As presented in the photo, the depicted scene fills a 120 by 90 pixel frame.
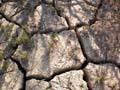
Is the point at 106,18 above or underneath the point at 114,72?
above

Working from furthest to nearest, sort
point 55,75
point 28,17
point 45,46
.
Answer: point 28,17, point 45,46, point 55,75

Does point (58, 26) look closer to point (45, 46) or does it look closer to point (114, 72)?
point (45, 46)

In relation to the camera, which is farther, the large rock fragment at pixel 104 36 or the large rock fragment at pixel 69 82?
the large rock fragment at pixel 104 36

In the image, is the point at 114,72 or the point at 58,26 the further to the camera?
the point at 58,26

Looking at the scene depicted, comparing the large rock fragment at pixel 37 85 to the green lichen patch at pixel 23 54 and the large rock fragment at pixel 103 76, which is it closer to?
the green lichen patch at pixel 23 54

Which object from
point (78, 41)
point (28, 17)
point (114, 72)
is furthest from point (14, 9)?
point (114, 72)

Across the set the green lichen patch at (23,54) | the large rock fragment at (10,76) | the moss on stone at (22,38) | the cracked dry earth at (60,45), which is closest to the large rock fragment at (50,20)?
the cracked dry earth at (60,45)
